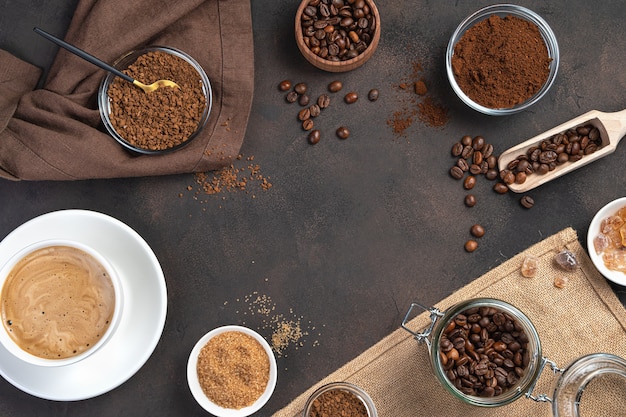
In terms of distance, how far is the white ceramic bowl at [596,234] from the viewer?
2117 mm

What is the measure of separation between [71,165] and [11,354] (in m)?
0.62

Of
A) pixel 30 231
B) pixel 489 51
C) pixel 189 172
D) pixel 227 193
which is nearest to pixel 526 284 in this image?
pixel 489 51

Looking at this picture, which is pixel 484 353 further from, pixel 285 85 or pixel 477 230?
pixel 285 85

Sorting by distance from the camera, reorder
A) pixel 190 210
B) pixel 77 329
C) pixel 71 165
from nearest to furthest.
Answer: pixel 77 329 → pixel 71 165 → pixel 190 210

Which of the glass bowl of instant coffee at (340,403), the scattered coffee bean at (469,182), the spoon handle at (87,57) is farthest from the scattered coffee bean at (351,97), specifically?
the glass bowl of instant coffee at (340,403)

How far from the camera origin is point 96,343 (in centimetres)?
191

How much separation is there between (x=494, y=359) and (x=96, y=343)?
1.17 metres

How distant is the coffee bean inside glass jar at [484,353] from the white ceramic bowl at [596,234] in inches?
16.7

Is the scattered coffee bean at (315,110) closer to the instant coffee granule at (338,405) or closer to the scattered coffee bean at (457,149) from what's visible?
the scattered coffee bean at (457,149)

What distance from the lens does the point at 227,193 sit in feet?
7.41

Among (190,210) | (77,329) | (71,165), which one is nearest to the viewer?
(77,329)

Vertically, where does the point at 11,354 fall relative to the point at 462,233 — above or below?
below

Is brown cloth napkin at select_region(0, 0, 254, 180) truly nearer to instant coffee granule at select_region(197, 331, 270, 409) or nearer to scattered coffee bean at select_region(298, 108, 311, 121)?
scattered coffee bean at select_region(298, 108, 311, 121)

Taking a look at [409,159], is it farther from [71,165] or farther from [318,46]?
[71,165]
